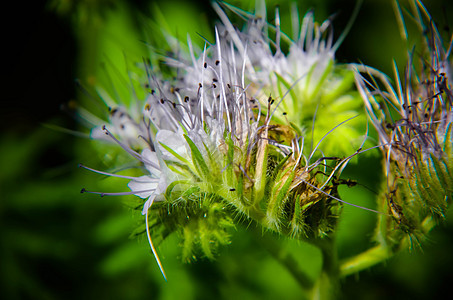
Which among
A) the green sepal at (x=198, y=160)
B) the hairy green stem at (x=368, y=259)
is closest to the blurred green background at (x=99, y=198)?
the hairy green stem at (x=368, y=259)

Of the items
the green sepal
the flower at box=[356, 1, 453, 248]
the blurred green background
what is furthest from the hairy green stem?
the green sepal

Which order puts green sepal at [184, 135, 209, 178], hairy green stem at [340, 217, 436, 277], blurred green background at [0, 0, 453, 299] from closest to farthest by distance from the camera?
green sepal at [184, 135, 209, 178], hairy green stem at [340, 217, 436, 277], blurred green background at [0, 0, 453, 299]

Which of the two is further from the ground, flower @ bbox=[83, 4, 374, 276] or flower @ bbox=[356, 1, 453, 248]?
flower @ bbox=[83, 4, 374, 276]

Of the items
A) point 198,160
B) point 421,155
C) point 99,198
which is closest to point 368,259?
point 421,155

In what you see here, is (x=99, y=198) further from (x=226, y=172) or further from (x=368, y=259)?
(x=368, y=259)

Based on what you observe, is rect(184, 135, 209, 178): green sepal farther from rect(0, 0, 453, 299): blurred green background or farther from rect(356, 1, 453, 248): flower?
rect(0, 0, 453, 299): blurred green background

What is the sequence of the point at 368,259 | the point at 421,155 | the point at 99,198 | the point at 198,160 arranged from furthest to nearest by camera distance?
1. the point at 99,198
2. the point at 368,259
3. the point at 421,155
4. the point at 198,160

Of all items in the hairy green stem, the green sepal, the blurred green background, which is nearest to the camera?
the green sepal

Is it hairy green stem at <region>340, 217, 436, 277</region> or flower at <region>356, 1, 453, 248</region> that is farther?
hairy green stem at <region>340, 217, 436, 277</region>

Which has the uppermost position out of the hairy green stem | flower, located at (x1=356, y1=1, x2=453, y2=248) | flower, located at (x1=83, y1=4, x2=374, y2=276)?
flower, located at (x1=83, y1=4, x2=374, y2=276)
